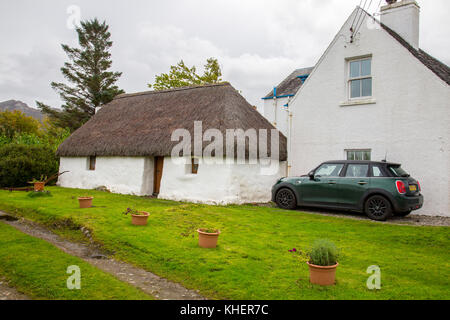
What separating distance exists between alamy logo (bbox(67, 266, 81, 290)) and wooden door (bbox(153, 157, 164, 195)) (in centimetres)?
1037

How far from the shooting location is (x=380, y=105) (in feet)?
40.8

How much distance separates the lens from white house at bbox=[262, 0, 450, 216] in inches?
442

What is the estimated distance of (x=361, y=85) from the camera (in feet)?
43.1

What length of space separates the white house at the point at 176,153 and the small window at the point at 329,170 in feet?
9.89

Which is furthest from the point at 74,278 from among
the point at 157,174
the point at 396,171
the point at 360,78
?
the point at 360,78

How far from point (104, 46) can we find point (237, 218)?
3853 cm

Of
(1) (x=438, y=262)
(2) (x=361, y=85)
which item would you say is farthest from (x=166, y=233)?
(2) (x=361, y=85)

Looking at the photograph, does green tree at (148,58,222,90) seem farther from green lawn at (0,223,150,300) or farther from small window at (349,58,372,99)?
green lawn at (0,223,150,300)

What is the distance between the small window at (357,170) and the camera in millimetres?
10258

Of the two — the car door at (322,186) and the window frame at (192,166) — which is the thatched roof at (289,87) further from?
the car door at (322,186)

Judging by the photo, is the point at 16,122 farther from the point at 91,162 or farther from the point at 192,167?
the point at 192,167

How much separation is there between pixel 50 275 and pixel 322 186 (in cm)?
844

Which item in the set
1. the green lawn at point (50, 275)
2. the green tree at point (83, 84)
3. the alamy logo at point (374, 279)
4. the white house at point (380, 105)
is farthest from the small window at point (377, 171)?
the green tree at point (83, 84)
